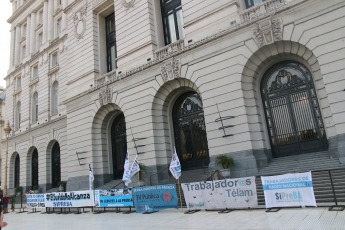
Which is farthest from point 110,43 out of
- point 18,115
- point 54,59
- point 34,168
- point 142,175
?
point 18,115

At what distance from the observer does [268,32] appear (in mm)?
15312

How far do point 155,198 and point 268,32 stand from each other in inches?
428

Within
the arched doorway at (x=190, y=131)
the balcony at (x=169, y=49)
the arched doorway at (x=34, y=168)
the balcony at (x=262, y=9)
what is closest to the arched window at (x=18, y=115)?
the arched doorway at (x=34, y=168)

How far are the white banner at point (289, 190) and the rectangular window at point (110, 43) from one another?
19.1m

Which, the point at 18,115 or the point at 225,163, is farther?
the point at 18,115

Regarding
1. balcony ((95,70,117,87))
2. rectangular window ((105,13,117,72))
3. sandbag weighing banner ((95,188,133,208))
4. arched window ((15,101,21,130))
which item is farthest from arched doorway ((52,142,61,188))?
sandbag weighing banner ((95,188,133,208))

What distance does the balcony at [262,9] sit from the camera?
1516cm

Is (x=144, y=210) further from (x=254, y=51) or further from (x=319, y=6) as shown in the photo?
(x=319, y=6)

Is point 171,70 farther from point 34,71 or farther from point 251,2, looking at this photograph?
point 34,71

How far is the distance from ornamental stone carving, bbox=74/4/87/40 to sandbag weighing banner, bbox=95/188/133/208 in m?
17.6

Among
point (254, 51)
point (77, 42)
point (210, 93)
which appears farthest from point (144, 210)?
point (77, 42)

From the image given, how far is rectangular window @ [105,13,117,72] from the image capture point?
2592cm

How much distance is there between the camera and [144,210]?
1351cm

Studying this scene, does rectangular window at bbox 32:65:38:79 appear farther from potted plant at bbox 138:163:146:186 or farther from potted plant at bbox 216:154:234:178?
potted plant at bbox 216:154:234:178
